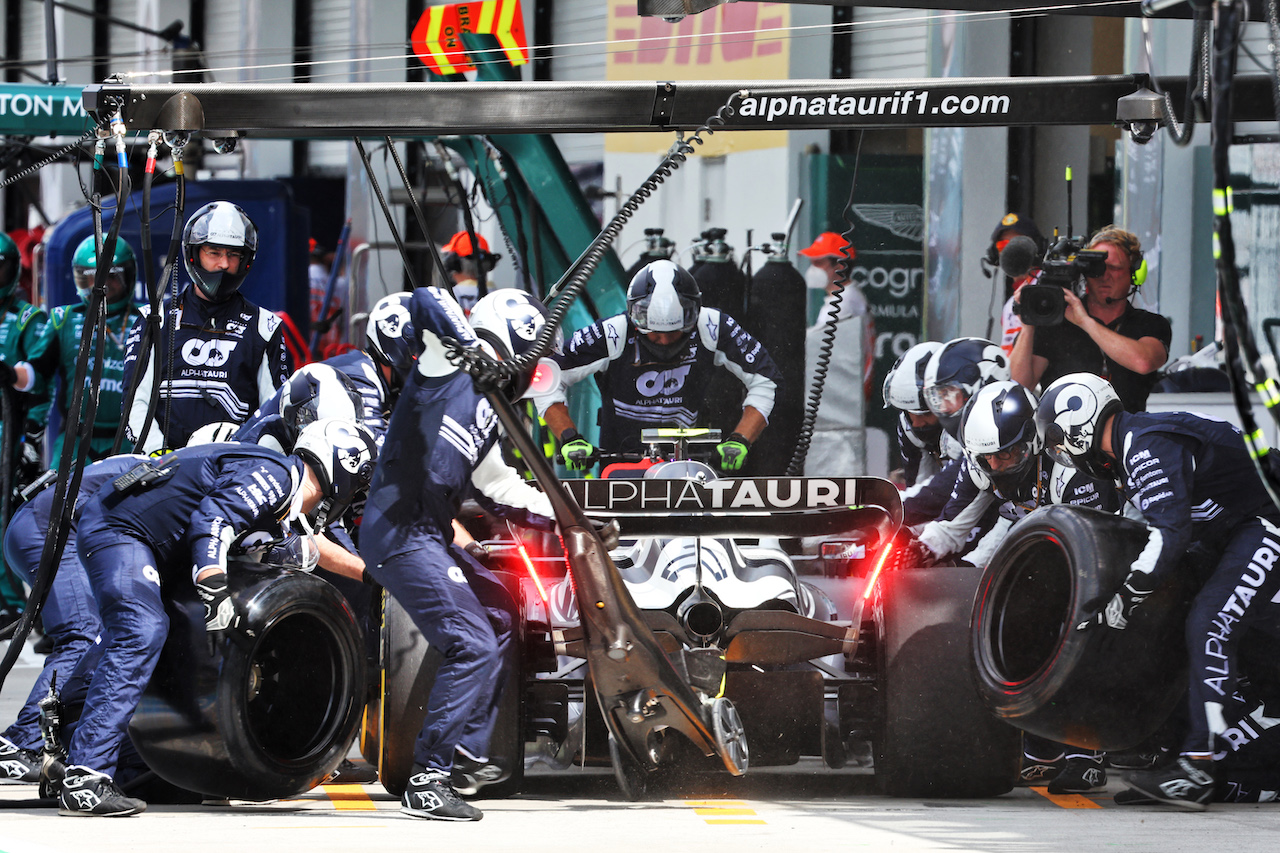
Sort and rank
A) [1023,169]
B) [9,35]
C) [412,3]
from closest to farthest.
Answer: [1023,169]
[412,3]
[9,35]

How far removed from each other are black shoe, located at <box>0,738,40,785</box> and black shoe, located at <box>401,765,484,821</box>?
1593 millimetres

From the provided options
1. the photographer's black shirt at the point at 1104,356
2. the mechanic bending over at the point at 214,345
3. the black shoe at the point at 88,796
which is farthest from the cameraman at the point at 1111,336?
the black shoe at the point at 88,796

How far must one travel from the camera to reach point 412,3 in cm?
1802

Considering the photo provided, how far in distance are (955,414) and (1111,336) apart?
846mm

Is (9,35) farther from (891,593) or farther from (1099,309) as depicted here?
(891,593)

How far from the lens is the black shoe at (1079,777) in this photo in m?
6.56

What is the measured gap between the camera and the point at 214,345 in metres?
8.27

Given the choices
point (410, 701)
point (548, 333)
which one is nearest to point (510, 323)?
point (548, 333)

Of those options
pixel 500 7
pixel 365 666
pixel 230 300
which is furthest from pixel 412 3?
pixel 365 666

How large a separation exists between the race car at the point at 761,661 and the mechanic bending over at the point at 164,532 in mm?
530

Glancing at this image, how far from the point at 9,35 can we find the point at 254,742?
1961 centimetres

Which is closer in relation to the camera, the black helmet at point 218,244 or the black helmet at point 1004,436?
the black helmet at point 1004,436

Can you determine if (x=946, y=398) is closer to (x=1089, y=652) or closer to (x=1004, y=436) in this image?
(x=1004, y=436)

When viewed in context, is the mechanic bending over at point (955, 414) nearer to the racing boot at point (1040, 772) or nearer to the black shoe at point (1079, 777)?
the racing boot at point (1040, 772)
